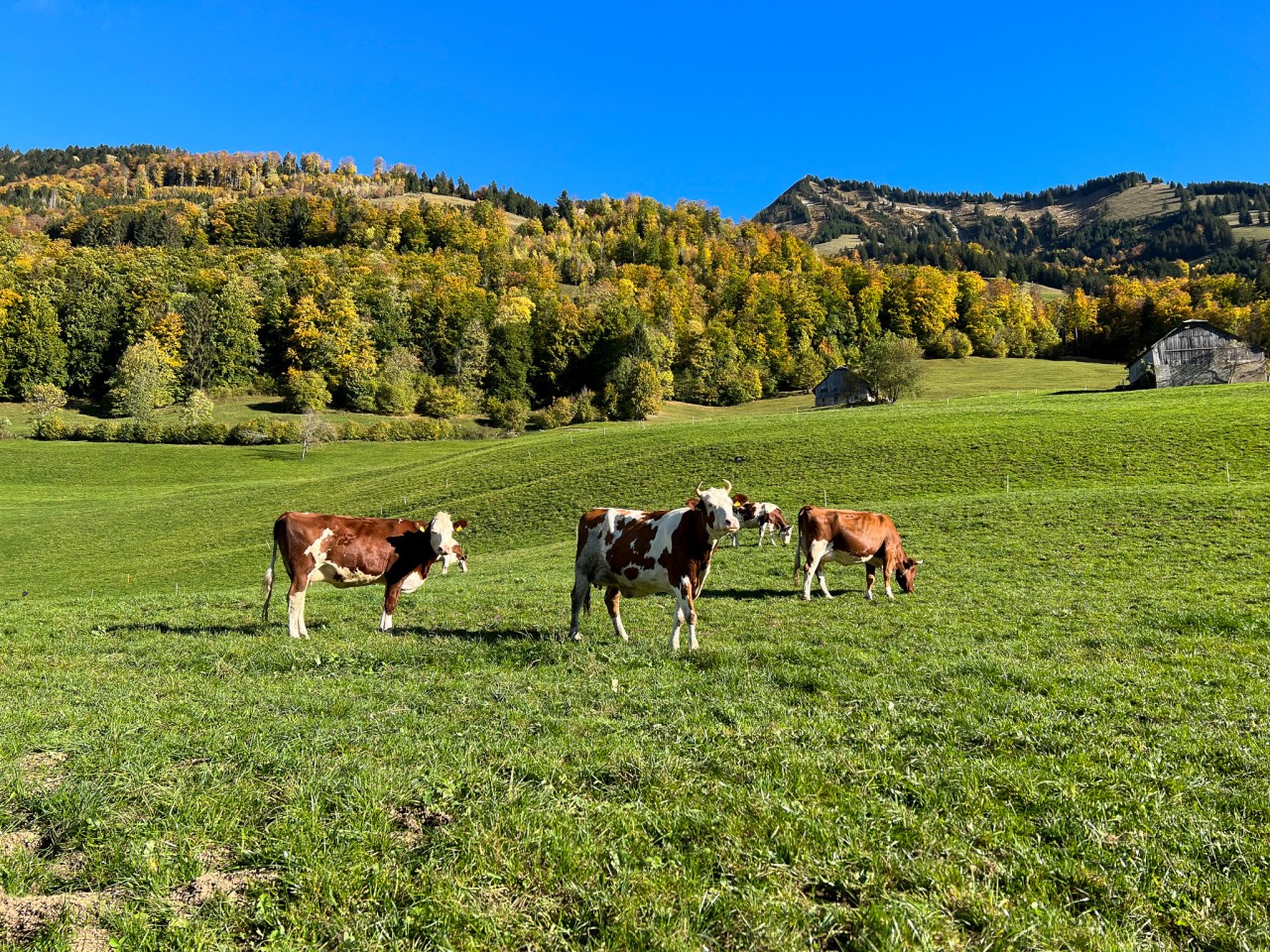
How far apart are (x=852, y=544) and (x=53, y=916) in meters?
14.3

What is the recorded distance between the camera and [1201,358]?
76.8 m

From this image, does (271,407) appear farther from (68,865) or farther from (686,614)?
(68,865)

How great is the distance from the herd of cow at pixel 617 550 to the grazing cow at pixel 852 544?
23 mm

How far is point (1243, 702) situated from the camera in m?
7.30

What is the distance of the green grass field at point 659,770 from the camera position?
3.71 meters

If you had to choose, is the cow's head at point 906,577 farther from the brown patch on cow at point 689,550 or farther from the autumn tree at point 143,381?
the autumn tree at point 143,381

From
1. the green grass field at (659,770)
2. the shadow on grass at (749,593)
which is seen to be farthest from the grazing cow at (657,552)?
the shadow on grass at (749,593)

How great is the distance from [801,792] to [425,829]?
9.11 feet

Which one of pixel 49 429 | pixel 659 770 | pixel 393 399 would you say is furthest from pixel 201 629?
pixel 393 399

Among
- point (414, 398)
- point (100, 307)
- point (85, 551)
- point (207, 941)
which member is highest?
point (100, 307)

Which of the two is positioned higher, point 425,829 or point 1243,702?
point 425,829

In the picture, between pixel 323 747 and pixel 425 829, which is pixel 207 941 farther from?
pixel 323 747

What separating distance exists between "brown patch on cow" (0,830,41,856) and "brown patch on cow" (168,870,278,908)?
120cm

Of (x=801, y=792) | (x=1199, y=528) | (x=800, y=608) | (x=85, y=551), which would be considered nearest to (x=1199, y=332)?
(x=1199, y=528)
